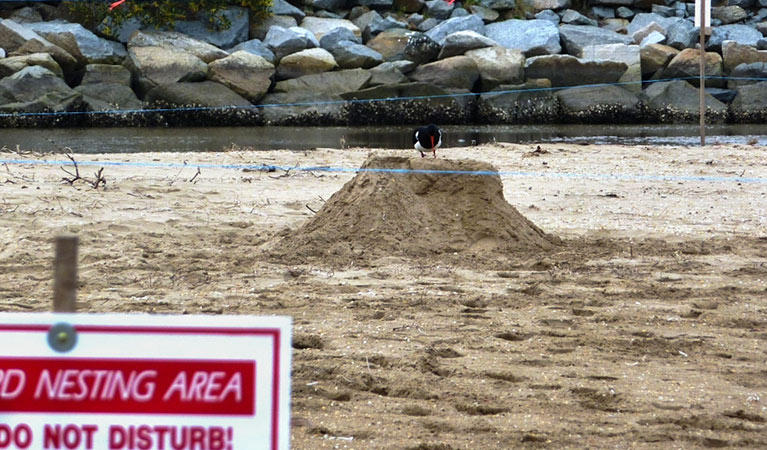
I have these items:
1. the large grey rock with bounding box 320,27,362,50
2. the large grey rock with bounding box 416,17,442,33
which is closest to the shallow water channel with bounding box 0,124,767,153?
Answer: the large grey rock with bounding box 320,27,362,50

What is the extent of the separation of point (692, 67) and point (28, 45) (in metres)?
13.7

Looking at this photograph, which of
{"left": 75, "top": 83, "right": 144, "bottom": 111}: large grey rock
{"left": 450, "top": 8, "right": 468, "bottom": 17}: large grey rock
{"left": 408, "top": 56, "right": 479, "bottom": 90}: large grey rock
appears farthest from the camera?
{"left": 450, "top": 8, "right": 468, "bottom": 17}: large grey rock

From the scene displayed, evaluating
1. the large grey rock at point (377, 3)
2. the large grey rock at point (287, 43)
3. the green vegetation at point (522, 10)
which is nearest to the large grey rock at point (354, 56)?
the large grey rock at point (287, 43)

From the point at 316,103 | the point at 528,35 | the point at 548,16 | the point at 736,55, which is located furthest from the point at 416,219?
the point at 548,16

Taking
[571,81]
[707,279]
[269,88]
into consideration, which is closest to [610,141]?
[571,81]

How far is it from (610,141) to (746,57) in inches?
317

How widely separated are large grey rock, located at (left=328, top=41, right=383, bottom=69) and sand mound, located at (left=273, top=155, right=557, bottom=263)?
13.5 m

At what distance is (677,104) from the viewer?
1934 cm

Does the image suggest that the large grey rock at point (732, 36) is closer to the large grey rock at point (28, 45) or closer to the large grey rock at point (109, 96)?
the large grey rock at point (109, 96)

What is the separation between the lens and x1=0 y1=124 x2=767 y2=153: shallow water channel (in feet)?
46.2

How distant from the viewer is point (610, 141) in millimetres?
14797

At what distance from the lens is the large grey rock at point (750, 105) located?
19.1 metres

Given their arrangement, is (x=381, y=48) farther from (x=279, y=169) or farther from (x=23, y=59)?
(x=279, y=169)

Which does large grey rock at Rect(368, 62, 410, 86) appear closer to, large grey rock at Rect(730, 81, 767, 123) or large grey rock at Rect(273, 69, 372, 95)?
large grey rock at Rect(273, 69, 372, 95)
